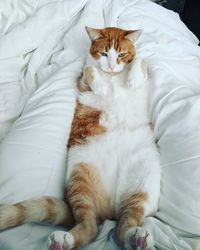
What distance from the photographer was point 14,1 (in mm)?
1729

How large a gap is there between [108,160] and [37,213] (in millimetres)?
338

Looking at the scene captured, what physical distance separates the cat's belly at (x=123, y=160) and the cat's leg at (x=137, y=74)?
0.66 feet

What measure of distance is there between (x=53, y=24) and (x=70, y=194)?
3.04ft

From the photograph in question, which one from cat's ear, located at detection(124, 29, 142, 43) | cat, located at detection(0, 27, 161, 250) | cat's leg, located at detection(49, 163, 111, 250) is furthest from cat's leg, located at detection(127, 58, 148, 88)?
cat's leg, located at detection(49, 163, 111, 250)

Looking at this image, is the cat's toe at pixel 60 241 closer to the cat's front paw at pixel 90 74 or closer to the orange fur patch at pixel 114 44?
the cat's front paw at pixel 90 74

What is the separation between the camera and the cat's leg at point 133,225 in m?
0.86

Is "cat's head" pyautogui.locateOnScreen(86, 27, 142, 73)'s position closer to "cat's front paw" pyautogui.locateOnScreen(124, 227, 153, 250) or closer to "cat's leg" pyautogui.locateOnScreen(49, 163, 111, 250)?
"cat's leg" pyautogui.locateOnScreen(49, 163, 111, 250)

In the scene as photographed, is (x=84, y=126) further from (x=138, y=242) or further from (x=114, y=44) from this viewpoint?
(x=138, y=242)

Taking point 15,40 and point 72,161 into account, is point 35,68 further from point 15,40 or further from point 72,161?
point 72,161

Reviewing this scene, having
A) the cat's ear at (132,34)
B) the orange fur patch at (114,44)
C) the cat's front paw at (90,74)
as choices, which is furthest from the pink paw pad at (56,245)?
the cat's ear at (132,34)

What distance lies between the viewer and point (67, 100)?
1.35 metres

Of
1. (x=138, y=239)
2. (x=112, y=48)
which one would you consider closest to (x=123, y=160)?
(x=138, y=239)

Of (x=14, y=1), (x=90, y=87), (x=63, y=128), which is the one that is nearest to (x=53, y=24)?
(x=14, y=1)

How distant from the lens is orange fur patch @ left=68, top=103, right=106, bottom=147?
123cm
